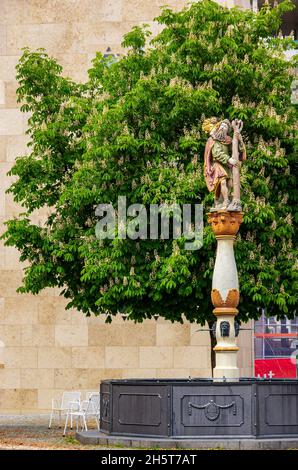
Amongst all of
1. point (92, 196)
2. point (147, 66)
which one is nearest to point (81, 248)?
point (92, 196)

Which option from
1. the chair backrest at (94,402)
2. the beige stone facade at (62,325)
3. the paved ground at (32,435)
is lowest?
the paved ground at (32,435)

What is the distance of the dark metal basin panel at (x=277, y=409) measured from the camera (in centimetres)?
2062

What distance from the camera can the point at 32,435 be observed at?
2605 cm

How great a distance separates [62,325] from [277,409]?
15318 millimetres

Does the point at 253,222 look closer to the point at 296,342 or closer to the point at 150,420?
the point at 150,420

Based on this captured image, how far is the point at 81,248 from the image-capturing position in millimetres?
26234

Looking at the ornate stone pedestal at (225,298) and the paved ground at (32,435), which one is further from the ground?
the ornate stone pedestal at (225,298)

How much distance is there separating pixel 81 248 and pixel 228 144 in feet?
16.0

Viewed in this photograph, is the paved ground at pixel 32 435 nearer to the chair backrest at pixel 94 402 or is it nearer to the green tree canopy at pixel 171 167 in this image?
the chair backrest at pixel 94 402

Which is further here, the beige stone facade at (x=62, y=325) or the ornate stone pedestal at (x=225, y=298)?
the beige stone facade at (x=62, y=325)

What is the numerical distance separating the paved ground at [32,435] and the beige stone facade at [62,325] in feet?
5.66

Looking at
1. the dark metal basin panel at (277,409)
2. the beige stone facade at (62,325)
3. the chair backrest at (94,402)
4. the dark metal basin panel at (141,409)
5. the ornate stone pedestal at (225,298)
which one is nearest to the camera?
the dark metal basin panel at (277,409)

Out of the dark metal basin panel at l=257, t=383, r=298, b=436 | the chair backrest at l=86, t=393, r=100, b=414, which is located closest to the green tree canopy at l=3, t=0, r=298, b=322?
the chair backrest at l=86, t=393, r=100, b=414

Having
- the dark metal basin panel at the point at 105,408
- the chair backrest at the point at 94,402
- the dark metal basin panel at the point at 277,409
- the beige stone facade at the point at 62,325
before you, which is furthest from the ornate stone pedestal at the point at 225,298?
the beige stone facade at the point at 62,325
